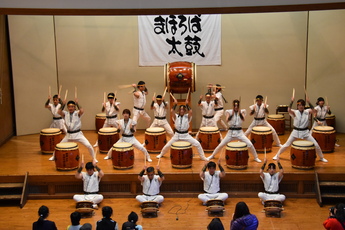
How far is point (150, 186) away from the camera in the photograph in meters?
8.22

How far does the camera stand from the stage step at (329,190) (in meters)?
8.34

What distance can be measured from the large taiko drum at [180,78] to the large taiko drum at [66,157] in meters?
2.79

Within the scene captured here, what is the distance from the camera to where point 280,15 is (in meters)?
11.7

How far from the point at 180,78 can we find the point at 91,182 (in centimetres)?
337

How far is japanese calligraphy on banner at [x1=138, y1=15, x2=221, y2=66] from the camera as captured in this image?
11.6 metres

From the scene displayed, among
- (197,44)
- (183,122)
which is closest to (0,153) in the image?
(183,122)

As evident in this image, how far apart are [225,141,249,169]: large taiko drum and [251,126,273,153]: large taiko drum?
1.07m

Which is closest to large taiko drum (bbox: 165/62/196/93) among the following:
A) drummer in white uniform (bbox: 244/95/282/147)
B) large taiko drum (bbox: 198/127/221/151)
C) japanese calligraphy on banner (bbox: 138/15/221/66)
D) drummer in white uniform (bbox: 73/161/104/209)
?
japanese calligraphy on banner (bbox: 138/15/221/66)

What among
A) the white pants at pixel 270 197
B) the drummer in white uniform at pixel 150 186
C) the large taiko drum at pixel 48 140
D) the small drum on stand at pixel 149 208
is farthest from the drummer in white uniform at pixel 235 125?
the large taiko drum at pixel 48 140

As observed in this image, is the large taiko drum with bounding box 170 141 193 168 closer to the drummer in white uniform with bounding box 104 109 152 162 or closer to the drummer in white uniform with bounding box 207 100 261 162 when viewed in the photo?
the drummer in white uniform with bounding box 104 109 152 162

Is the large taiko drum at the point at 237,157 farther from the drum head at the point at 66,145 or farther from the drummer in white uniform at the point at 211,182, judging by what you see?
the drum head at the point at 66,145

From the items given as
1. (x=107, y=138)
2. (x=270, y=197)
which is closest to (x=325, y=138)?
(x=270, y=197)

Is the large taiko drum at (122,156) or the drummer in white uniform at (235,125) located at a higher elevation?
the drummer in white uniform at (235,125)

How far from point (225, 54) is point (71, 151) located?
4600 millimetres
